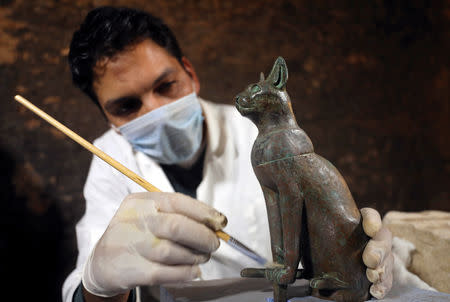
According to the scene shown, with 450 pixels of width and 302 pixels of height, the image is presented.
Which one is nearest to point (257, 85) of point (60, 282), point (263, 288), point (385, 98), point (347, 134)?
point (263, 288)

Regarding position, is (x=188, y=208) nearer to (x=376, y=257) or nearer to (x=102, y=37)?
(x=376, y=257)

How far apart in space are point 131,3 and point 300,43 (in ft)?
3.00

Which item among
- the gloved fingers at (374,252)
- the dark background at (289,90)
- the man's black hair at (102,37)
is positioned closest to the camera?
the gloved fingers at (374,252)

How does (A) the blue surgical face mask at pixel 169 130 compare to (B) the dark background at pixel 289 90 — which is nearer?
(A) the blue surgical face mask at pixel 169 130

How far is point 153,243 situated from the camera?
2.46 feet

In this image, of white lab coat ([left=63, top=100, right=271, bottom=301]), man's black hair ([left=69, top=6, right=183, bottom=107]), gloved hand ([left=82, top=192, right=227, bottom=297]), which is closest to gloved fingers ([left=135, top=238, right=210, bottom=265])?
gloved hand ([left=82, top=192, right=227, bottom=297])

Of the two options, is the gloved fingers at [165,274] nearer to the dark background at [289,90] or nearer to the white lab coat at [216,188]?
the white lab coat at [216,188]

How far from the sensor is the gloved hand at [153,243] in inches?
29.4

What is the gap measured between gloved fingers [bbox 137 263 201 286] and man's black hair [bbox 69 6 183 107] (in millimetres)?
699

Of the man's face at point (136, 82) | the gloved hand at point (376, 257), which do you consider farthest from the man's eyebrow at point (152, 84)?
the gloved hand at point (376, 257)

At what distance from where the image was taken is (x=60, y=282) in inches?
59.5

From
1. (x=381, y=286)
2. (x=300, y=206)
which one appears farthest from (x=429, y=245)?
(x=300, y=206)

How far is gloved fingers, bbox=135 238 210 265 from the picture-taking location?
0.75 metres

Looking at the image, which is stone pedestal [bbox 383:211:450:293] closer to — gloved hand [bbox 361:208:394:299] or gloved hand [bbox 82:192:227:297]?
gloved hand [bbox 361:208:394:299]
